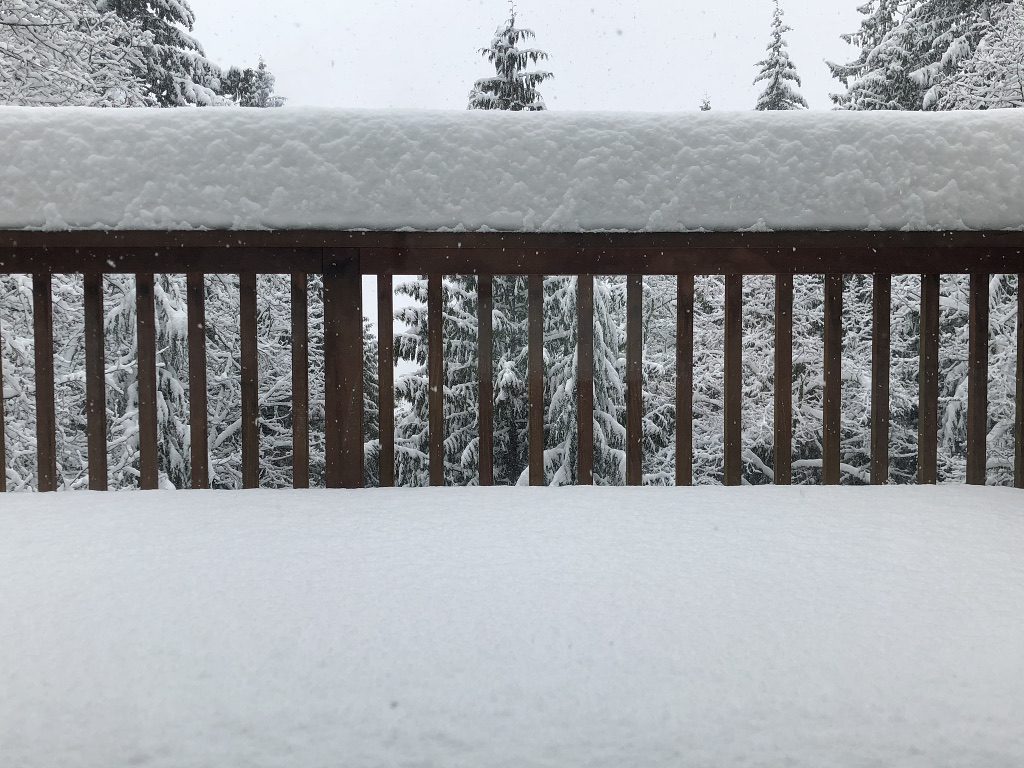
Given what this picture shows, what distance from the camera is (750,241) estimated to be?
92.8 inches

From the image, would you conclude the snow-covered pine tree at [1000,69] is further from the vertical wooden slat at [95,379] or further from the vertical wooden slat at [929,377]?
the vertical wooden slat at [95,379]

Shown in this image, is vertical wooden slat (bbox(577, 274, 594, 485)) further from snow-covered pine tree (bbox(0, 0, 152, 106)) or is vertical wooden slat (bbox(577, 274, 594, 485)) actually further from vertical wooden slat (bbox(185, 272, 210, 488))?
snow-covered pine tree (bbox(0, 0, 152, 106))

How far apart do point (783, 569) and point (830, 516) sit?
47 centimetres

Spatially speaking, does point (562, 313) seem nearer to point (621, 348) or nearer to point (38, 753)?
point (621, 348)

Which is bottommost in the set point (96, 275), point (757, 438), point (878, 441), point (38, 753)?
point (757, 438)

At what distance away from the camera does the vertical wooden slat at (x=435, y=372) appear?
241cm

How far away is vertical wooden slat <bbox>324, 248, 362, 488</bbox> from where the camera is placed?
7.71ft

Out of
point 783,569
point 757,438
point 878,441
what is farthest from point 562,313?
point 783,569

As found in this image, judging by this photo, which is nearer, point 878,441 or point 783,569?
point 783,569

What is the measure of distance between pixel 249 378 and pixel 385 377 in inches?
18.9

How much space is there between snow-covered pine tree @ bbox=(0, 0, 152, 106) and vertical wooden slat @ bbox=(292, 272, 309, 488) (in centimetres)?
731

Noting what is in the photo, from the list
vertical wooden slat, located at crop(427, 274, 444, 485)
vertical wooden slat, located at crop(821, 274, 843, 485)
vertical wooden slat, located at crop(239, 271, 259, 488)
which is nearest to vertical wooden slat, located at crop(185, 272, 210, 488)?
vertical wooden slat, located at crop(239, 271, 259, 488)

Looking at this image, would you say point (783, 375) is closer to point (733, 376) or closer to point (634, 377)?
point (733, 376)

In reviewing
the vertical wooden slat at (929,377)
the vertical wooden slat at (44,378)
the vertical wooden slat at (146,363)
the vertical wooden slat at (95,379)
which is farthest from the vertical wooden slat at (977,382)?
the vertical wooden slat at (44,378)
